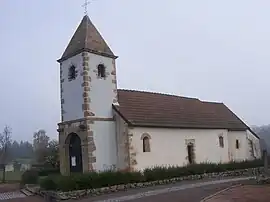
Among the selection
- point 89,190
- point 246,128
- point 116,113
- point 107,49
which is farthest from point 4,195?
point 246,128

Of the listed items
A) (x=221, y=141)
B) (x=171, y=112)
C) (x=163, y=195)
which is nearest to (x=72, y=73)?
(x=171, y=112)

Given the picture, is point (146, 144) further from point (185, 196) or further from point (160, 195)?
point (185, 196)

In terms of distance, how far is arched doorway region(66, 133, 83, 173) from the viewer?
24.4 meters

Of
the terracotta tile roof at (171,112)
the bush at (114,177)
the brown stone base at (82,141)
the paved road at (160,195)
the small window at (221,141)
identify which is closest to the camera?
the paved road at (160,195)

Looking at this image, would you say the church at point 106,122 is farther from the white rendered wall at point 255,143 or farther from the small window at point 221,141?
the white rendered wall at point 255,143

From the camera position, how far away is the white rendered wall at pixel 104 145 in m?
23.6

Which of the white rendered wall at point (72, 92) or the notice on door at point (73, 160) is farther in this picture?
the notice on door at point (73, 160)

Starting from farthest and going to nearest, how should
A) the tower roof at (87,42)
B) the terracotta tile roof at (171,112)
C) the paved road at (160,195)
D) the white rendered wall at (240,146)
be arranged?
the white rendered wall at (240,146)
the terracotta tile roof at (171,112)
the tower roof at (87,42)
the paved road at (160,195)

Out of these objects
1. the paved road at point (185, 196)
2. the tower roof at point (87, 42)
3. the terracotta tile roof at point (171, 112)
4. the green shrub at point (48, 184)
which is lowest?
the paved road at point (185, 196)

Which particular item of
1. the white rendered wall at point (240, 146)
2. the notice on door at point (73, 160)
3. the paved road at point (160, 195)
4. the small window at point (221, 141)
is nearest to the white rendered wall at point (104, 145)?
the notice on door at point (73, 160)

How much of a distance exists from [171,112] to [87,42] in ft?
30.5

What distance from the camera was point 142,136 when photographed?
2523 centimetres

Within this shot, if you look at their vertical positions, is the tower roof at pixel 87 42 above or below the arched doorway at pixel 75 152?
above

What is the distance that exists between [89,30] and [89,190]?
11817 millimetres
